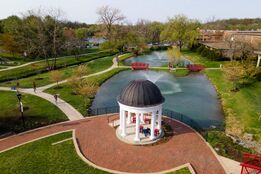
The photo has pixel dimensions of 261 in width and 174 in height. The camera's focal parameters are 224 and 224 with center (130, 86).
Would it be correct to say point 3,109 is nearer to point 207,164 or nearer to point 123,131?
point 123,131

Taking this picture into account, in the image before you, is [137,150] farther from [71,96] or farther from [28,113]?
[71,96]

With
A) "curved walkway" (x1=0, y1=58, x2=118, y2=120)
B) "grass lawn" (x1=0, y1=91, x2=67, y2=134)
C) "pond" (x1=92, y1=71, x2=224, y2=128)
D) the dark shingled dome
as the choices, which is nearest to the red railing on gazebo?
"pond" (x1=92, y1=71, x2=224, y2=128)

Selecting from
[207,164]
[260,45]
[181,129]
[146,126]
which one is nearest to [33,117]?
[146,126]

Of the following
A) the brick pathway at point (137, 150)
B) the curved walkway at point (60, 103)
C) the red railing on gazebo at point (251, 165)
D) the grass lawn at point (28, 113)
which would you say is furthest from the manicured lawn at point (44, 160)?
the red railing on gazebo at point (251, 165)

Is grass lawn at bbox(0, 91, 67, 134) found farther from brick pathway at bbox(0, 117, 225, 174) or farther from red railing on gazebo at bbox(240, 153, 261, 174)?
red railing on gazebo at bbox(240, 153, 261, 174)

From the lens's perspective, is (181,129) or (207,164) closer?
(207,164)

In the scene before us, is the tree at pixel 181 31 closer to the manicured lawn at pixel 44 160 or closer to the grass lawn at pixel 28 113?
the grass lawn at pixel 28 113

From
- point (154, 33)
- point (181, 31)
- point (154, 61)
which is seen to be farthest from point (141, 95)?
point (154, 33)
